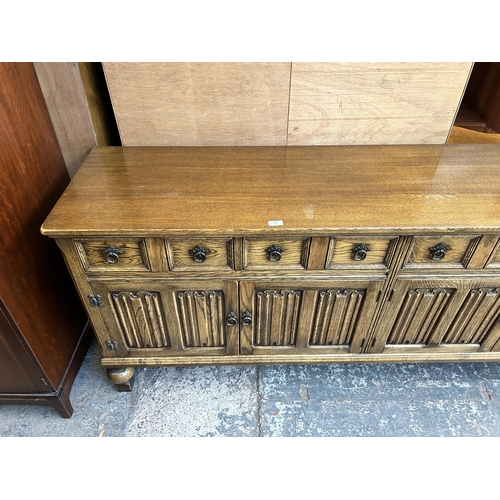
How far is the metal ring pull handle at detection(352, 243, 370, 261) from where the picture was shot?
4.01 ft

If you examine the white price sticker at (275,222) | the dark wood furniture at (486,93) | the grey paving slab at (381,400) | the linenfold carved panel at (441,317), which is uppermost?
the dark wood furniture at (486,93)

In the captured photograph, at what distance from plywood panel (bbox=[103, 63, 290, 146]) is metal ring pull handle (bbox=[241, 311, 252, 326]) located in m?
0.65

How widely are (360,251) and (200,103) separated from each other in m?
0.78

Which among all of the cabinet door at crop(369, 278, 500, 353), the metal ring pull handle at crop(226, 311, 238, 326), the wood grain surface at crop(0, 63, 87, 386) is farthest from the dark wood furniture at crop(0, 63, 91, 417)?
the cabinet door at crop(369, 278, 500, 353)

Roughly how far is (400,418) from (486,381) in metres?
0.44

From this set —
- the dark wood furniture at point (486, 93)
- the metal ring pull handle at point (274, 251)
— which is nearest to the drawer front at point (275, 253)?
the metal ring pull handle at point (274, 251)

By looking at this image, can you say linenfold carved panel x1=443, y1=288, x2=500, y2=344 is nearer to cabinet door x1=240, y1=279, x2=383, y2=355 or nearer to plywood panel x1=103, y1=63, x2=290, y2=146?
cabinet door x1=240, y1=279, x2=383, y2=355

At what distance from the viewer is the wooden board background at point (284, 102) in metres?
1.40

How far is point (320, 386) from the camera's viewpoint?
169cm

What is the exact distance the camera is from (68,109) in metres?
1.44

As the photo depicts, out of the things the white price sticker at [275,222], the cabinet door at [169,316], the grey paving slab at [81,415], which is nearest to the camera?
the white price sticker at [275,222]

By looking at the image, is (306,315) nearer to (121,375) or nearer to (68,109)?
(121,375)

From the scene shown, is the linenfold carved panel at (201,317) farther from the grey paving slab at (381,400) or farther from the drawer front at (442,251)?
the drawer front at (442,251)

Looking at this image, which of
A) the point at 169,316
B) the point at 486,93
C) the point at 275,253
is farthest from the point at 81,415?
the point at 486,93
